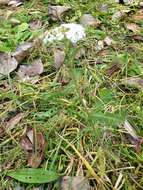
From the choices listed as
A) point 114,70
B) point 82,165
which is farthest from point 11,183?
point 114,70

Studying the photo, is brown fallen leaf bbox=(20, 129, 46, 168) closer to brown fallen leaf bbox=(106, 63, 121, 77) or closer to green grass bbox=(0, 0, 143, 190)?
green grass bbox=(0, 0, 143, 190)

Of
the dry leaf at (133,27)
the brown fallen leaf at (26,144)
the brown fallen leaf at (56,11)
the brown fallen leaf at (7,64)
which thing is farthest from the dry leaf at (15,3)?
the brown fallen leaf at (26,144)

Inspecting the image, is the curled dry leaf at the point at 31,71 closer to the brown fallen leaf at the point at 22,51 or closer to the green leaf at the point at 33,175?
the brown fallen leaf at the point at 22,51

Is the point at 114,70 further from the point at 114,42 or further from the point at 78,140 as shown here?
the point at 78,140

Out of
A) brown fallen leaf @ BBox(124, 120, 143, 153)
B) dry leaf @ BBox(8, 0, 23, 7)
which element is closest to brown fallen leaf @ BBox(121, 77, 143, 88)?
brown fallen leaf @ BBox(124, 120, 143, 153)

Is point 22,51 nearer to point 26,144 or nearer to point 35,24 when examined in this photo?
point 35,24

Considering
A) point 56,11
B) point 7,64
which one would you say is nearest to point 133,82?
point 7,64

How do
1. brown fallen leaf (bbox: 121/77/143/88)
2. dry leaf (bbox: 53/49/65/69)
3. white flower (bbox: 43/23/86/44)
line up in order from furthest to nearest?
white flower (bbox: 43/23/86/44) → dry leaf (bbox: 53/49/65/69) → brown fallen leaf (bbox: 121/77/143/88)
